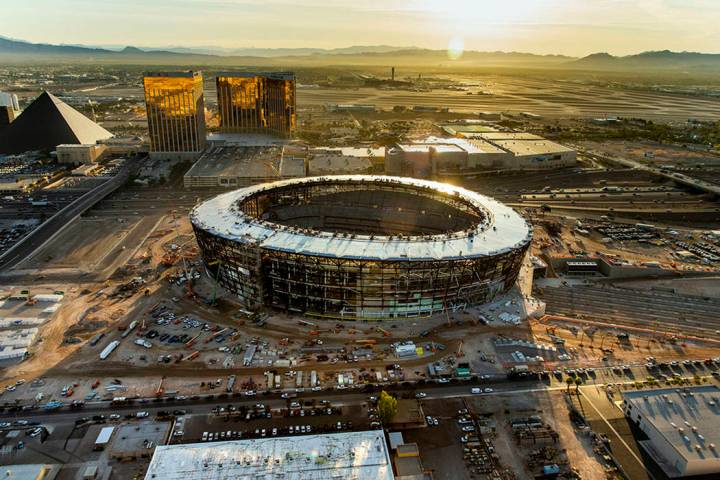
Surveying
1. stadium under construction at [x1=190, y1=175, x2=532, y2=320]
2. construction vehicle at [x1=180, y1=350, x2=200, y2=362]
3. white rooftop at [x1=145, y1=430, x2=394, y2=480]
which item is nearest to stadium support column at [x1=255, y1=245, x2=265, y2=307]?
stadium under construction at [x1=190, y1=175, x2=532, y2=320]

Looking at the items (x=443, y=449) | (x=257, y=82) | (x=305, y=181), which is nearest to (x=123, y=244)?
(x=305, y=181)

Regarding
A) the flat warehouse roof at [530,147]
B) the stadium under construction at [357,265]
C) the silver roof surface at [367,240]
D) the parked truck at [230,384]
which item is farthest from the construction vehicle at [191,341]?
the flat warehouse roof at [530,147]

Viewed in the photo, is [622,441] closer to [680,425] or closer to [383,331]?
[680,425]

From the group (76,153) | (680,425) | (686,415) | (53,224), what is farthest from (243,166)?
(680,425)

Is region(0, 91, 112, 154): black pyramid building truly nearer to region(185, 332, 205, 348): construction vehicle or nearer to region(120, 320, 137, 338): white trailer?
region(120, 320, 137, 338): white trailer

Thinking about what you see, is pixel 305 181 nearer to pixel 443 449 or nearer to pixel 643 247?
pixel 443 449

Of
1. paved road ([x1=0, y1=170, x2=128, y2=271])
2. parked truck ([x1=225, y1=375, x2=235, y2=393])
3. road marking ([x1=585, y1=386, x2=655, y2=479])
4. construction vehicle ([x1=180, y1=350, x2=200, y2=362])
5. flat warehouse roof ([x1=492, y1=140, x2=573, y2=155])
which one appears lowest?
road marking ([x1=585, y1=386, x2=655, y2=479])
